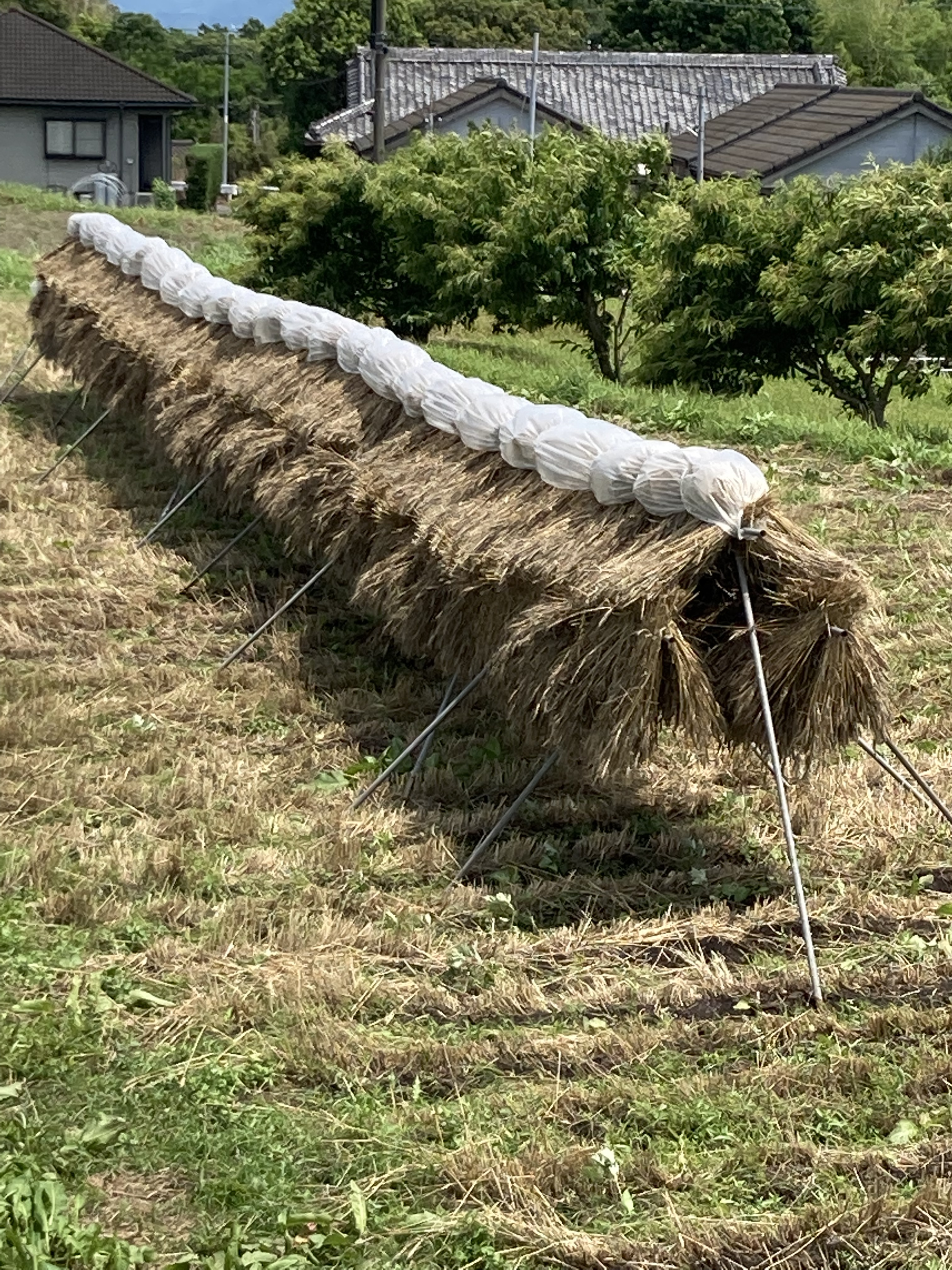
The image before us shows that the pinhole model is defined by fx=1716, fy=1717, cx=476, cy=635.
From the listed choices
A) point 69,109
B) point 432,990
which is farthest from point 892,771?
point 69,109

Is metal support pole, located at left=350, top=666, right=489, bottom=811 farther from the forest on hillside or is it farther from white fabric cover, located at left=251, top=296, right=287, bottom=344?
the forest on hillside

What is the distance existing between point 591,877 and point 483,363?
11.8m

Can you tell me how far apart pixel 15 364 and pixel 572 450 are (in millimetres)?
12451

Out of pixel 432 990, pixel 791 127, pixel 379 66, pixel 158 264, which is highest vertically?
pixel 791 127

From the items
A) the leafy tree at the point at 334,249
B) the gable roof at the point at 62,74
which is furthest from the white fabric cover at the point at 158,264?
the gable roof at the point at 62,74

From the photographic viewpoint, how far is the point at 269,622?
9.12 metres

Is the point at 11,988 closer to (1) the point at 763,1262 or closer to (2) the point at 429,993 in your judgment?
(2) the point at 429,993

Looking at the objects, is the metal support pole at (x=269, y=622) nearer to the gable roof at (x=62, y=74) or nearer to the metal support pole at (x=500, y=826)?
the metal support pole at (x=500, y=826)

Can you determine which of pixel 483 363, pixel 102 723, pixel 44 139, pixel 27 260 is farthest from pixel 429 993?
pixel 44 139

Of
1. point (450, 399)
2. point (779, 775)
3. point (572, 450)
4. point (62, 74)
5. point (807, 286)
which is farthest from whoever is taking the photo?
point (62, 74)

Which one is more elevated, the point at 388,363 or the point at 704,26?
the point at 704,26

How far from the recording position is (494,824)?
6902 millimetres

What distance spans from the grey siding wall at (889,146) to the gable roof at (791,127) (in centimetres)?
24

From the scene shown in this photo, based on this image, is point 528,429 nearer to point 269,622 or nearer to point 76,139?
point 269,622
